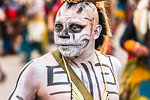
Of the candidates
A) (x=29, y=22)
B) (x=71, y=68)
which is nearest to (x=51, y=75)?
(x=71, y=68)

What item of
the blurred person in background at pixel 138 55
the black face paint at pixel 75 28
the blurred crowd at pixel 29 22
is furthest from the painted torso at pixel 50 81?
the blurred crowd at pixel 29 22

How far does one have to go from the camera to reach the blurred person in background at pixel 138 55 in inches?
225

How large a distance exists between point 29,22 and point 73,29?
22.5 ft

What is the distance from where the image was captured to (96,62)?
138 inches

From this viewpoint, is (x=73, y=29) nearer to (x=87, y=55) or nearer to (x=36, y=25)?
(x=87, y=55)

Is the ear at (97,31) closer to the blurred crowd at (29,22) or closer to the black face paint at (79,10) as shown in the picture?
the black face paint at (79,10)

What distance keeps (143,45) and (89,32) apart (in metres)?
2.52

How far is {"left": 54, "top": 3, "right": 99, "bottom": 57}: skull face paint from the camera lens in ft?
10.7

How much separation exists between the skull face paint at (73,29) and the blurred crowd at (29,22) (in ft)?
19.4

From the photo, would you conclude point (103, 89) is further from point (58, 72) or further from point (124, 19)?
point (124, 19)

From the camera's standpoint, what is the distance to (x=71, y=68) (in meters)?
3.33

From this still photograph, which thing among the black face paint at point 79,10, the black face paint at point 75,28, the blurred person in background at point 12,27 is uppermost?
the black face paint at point 79,10

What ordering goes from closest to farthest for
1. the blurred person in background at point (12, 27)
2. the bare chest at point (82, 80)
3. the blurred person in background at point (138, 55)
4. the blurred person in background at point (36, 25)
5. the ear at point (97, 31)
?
the bare chest at point (82, 80)
the ear at point (97, 31)
the blurred person in background at point (138, 55)
the blurred person in background at point (36, 25)
the blurred person in background at point (12, 27)

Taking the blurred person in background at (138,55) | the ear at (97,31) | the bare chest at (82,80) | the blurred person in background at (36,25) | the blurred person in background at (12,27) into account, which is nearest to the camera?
the bare chest at (82,80)
